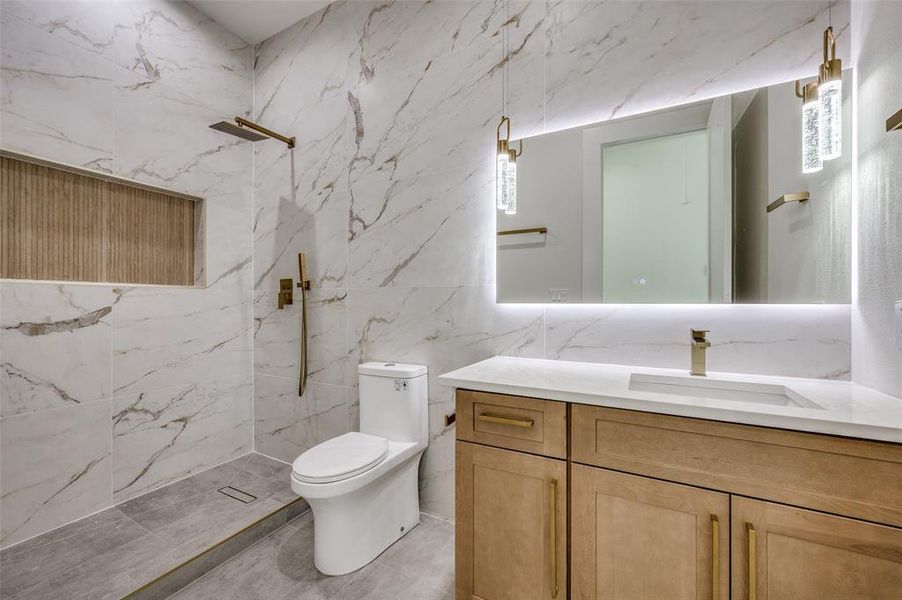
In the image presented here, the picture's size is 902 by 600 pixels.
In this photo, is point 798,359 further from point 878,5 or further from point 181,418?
point 181,418

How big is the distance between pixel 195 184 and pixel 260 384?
141cm

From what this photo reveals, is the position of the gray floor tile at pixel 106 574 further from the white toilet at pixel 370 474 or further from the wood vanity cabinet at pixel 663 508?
the wood vanity cabinet at pixel 663 508

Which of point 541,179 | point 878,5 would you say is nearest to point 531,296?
point 541,179

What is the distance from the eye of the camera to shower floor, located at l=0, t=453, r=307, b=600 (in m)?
1.52

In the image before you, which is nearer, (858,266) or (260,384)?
(858,266)

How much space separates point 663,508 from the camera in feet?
3.55

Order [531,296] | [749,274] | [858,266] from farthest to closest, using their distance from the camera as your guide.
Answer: [531,296]
[749,274]
[858,266]

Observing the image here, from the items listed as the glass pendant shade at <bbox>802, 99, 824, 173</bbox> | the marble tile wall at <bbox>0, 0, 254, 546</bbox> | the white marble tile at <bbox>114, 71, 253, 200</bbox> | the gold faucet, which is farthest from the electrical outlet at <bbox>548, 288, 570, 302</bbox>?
the white marble tile at <bbox>114, 71, 253, 200</bbox>

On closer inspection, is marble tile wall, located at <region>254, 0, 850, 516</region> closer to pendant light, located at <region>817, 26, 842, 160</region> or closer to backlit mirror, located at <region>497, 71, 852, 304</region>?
backlit mirror, located at <region>497, 71, 852, 304</region>

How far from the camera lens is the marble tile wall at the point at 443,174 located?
1491 mm

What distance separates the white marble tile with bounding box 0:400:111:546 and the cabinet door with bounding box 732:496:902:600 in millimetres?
2791

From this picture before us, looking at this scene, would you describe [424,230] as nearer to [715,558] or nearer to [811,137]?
[811,137]

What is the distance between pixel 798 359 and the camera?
1.41 metres

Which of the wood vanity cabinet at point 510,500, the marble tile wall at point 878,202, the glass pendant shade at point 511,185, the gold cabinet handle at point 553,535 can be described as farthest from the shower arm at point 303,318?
the marble tile wall at point 878,202
